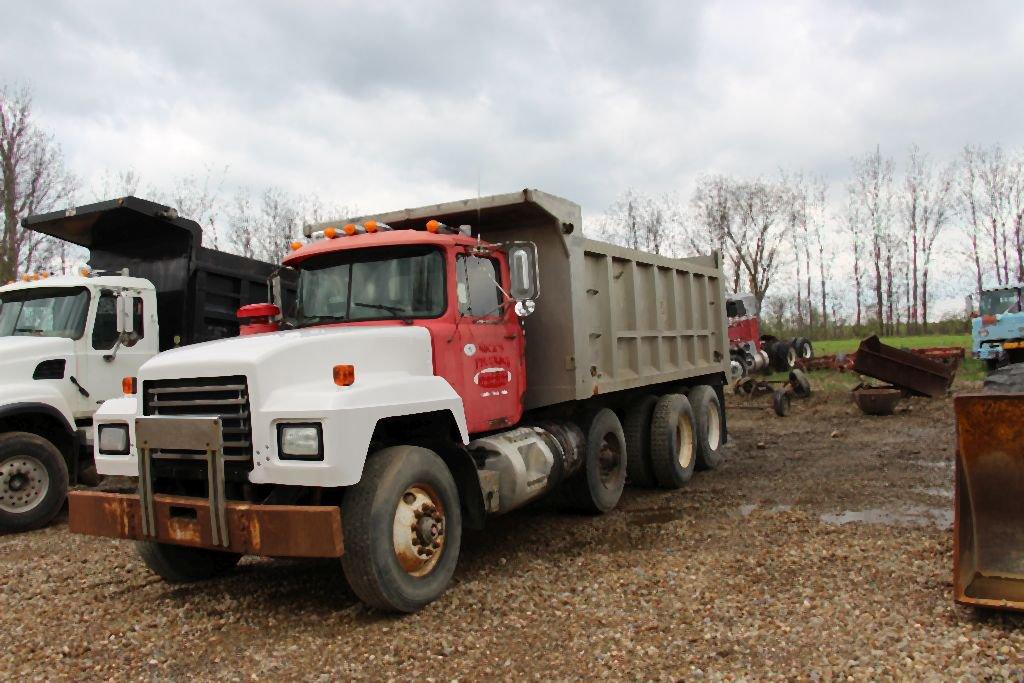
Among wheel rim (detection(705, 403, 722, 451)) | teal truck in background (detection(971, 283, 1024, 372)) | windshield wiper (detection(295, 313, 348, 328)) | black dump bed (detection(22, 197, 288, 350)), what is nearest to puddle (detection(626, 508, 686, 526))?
wheel rim (detection(705, 403, 722, 451))

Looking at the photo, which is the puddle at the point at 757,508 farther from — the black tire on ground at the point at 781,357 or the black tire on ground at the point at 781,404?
the black tire on ground at the point at 781,357

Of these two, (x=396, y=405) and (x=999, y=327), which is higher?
(x=999, y=327)

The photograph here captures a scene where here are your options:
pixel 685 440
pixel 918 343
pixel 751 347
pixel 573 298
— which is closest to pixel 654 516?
pixel 685 440

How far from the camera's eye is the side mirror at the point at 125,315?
8016mm

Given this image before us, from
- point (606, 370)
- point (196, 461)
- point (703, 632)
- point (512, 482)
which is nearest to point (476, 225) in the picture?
point (606, 370)

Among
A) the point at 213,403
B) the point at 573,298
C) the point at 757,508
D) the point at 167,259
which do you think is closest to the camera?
the point at 213,403

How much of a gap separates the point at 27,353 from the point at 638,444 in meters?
6.37

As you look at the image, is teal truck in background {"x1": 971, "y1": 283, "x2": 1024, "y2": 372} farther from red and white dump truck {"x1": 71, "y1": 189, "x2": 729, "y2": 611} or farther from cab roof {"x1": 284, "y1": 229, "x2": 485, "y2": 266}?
cab roof {"x1": 284, "y1": 229, "x2": 485, "y2": 266}

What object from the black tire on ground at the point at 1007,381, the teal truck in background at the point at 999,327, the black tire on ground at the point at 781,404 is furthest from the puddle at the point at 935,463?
the teal truck in background at the point at 999,327

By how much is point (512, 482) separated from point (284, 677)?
2279 mm

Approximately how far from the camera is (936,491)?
299 inches

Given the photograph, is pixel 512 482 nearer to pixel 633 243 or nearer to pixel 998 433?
pixel 998 433

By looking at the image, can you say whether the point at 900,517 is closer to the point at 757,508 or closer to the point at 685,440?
the point at 757,508

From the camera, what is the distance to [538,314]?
686 cm
